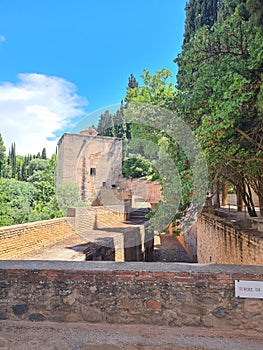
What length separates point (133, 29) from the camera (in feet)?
25.0

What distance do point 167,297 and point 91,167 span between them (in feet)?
34.7

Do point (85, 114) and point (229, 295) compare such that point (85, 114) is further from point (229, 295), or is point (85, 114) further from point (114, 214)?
point (114, 214)

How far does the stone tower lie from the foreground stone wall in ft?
32.9

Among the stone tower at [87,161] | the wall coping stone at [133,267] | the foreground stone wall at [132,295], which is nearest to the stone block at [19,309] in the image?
the foreground stone wall at [132,295]

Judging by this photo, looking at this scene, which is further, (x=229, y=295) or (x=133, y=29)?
(x=133, y=29)

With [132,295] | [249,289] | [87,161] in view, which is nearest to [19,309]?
[132,295]

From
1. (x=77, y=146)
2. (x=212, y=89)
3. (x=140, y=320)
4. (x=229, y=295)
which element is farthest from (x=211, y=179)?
(x=77, y=146)

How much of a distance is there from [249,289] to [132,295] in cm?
100

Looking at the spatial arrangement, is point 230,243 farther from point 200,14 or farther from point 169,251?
point 200,14

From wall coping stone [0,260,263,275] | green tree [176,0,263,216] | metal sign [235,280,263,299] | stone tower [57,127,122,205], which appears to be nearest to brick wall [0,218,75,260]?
stone tower [57,127,122,205]

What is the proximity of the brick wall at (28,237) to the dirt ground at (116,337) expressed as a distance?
15.1 feet

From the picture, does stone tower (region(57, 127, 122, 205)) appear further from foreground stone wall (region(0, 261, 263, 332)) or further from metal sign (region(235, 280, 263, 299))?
metal sign (region(235, 280, 263, 299))

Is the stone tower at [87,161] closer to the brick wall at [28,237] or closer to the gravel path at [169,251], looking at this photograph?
the brick wall at [28,237]

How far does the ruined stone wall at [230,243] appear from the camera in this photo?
385cm
